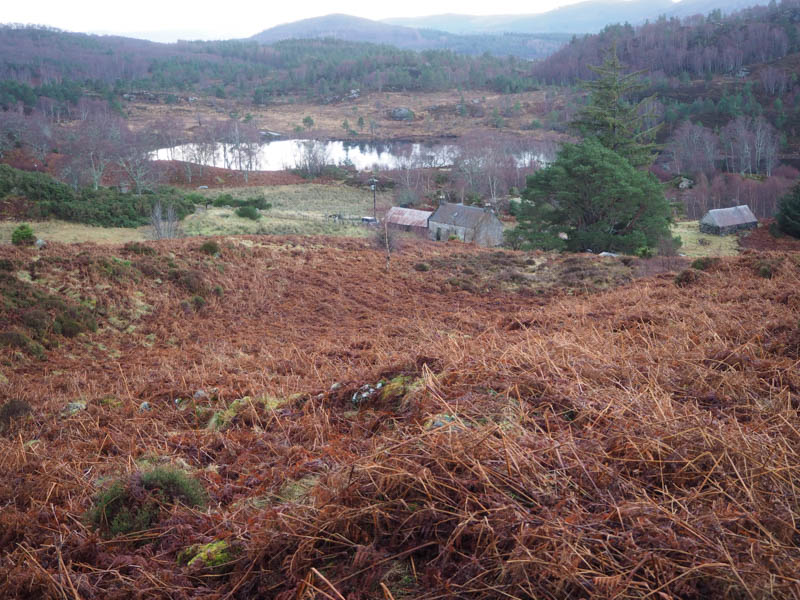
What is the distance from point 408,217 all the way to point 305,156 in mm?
33602

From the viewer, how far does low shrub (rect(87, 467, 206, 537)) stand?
3311 mm

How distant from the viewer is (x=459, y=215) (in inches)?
1640

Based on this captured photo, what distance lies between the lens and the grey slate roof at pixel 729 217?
43344 mm

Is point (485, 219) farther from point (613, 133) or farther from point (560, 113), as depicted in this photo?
point (560, 113)

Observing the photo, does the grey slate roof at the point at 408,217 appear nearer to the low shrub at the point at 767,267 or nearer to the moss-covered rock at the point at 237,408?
the low shrub at the point at 767,267

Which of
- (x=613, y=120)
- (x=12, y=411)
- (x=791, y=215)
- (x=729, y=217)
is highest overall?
(x=613, y=120)

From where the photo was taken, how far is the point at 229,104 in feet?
412

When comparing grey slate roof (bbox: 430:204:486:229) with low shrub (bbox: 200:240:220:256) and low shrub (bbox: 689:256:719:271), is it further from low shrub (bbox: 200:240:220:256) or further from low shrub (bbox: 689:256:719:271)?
low shrub (bbox: 689:256:719:271)

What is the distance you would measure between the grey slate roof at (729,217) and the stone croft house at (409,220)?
22.6 m

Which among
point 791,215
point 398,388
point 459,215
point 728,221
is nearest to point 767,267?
point 398,388

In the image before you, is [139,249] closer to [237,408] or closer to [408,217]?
[237,408]

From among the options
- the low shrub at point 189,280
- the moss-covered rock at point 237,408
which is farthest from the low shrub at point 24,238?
the moss-covered rock at point 237,408

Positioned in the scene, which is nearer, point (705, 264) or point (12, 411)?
point (12, 411)

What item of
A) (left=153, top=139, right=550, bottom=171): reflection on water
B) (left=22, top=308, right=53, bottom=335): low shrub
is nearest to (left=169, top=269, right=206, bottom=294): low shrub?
(left=22, top=308, right=53, bottom=335): low shrub
